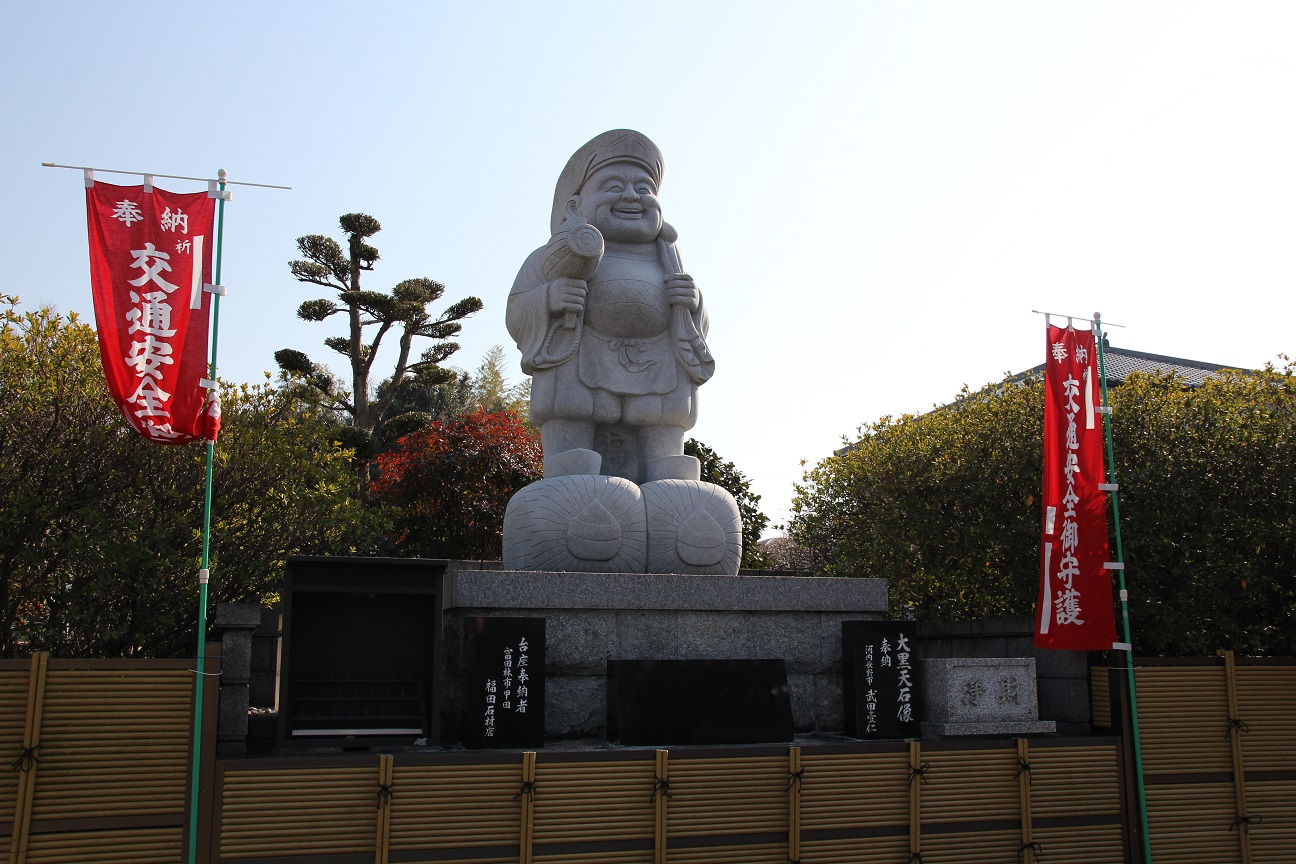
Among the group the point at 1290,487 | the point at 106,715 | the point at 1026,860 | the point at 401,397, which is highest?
the point at 401,397

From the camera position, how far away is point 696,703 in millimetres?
5137

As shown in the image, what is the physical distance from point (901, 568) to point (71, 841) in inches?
260

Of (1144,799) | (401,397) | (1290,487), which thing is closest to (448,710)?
(1144,799)

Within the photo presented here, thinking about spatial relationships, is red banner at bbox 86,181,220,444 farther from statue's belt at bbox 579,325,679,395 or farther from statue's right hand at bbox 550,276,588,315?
statue's belt at bbox 579,325,679,395

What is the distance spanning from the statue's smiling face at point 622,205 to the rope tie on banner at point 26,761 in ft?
14.1

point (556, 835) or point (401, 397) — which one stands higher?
point (401, 397)

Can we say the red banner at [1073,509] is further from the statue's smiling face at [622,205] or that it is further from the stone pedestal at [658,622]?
the statue's smiling face at [622,205]

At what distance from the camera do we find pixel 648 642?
18.0 ft

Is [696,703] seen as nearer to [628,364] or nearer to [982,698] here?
[982,698]

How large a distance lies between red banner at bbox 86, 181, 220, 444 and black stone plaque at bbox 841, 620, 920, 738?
3.29 m

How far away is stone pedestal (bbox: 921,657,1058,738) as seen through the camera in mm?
5312

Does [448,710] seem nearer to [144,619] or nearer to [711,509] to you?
[711,509]

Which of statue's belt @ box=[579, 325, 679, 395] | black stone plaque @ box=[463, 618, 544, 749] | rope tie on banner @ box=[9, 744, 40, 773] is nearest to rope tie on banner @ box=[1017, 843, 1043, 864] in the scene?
black stone plaque @ box=[463, 618, 544, 749]

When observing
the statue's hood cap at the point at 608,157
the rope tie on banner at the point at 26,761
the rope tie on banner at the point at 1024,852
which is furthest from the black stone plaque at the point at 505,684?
the statue's hood cap at the point at 608,157
